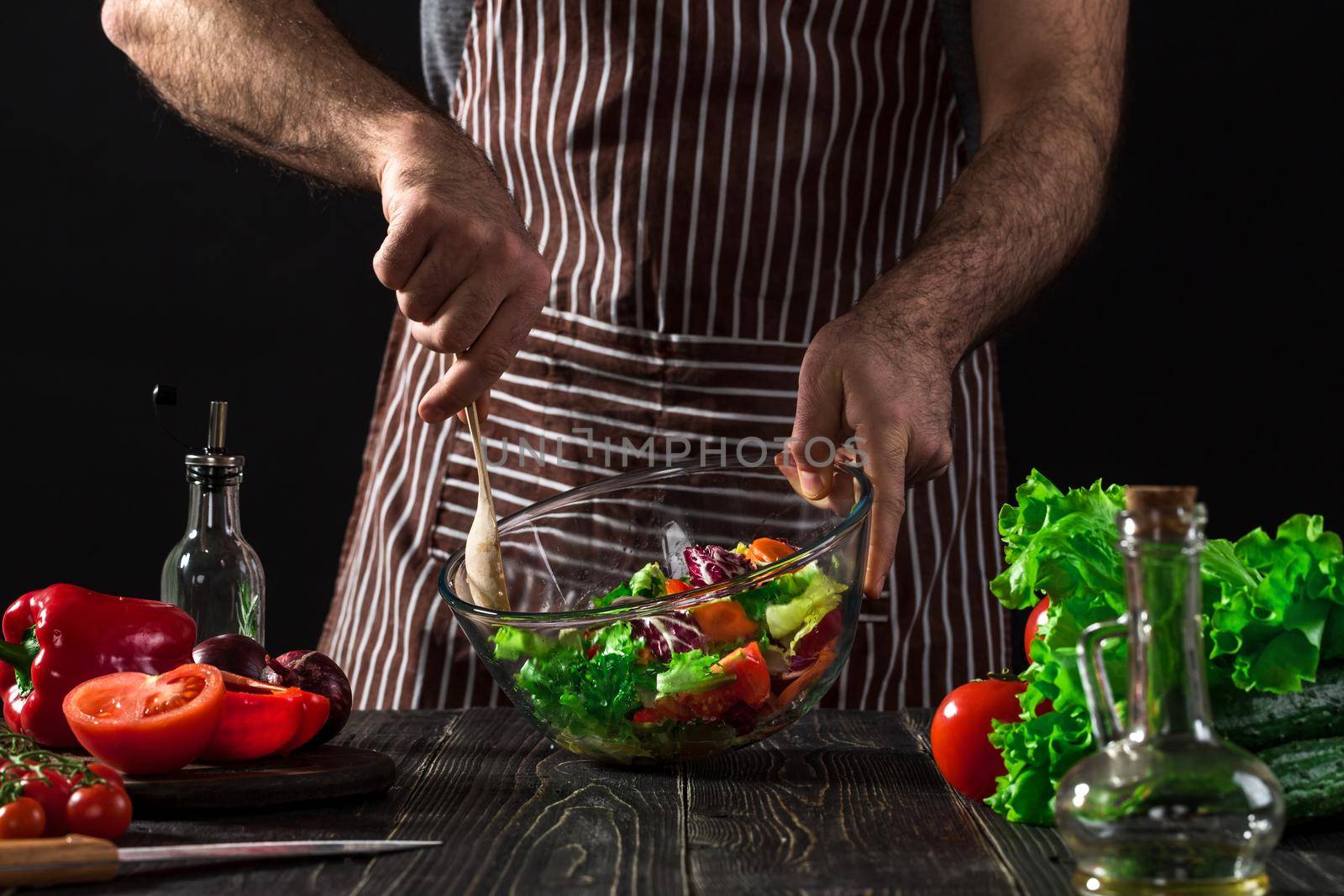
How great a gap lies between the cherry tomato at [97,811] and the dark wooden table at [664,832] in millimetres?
35

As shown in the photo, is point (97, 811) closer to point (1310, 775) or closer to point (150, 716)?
point (150, 716)

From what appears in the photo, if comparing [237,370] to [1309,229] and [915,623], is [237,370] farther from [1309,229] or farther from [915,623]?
[1309,229]

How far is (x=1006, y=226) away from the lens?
4.97 feet

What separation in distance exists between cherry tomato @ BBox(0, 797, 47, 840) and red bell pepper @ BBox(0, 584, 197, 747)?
1.05 feet

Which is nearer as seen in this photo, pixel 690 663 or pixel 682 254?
pixel 690 663

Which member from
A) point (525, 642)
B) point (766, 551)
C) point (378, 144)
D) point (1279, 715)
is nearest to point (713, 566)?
point (766, 551)

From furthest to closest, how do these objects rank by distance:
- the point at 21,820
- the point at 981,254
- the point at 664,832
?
the point at 981,254 → the point at 664,832 → the point at 21,820

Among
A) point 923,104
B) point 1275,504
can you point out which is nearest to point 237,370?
point 923,104

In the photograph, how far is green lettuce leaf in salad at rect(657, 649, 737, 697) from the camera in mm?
1029

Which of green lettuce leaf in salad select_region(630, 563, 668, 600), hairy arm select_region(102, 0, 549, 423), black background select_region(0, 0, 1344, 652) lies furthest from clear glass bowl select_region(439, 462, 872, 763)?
black background select_region(0, 0, 1344, 652)

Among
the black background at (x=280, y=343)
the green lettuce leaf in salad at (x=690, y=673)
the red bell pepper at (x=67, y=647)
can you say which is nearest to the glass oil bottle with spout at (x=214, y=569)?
the red bell pepper at (x=67, y=647)

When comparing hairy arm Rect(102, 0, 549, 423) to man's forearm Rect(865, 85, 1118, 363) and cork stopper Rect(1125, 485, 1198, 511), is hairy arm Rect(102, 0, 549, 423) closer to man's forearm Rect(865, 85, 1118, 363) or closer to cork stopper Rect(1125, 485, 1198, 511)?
man's forearm Rect(865, 85, 1118, 363)

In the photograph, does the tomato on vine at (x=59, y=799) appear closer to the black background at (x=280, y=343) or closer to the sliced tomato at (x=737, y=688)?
the sliced tomato at (x=737, y=688)

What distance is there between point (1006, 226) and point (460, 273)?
2.04 ft
